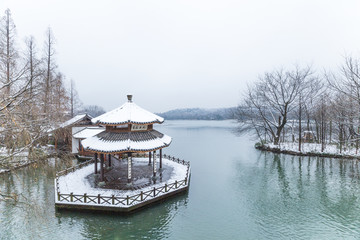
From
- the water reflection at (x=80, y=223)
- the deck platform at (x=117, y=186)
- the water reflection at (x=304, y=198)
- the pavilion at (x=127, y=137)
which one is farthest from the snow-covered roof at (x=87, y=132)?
the water reflection at (x=304, y=198)

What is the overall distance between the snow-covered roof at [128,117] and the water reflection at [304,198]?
9.11m

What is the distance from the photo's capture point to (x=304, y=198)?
1453cm

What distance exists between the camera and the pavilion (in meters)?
14.9

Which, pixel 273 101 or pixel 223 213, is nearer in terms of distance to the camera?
pixel 223 213

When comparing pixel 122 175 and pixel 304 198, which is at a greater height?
pixel 122 175

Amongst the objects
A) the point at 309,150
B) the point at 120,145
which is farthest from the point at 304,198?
the point at 309,150

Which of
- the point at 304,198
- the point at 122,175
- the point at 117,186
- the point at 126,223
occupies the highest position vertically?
the point at 122,175

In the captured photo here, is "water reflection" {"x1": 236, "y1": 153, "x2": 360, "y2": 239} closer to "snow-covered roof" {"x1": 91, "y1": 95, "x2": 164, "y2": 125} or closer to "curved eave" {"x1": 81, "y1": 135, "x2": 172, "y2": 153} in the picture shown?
"curved eave" {"x1": 81, "y1": 135, "x2": 172, "y2": 153}

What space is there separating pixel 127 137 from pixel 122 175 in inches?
143

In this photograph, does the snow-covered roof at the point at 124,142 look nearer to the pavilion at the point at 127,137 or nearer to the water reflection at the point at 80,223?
the pavilion at the point at 127,137

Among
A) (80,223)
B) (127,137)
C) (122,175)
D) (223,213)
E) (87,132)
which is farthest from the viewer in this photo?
(87,132)

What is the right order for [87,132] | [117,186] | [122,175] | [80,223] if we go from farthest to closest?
[87,132] < [122,175] < [117,186] < [80,223]

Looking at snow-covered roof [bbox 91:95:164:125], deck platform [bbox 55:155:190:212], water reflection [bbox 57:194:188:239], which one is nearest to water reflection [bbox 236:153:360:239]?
water reflection [bbox 57:194:188:239]

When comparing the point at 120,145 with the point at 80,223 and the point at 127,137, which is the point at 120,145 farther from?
the point at 80,223
